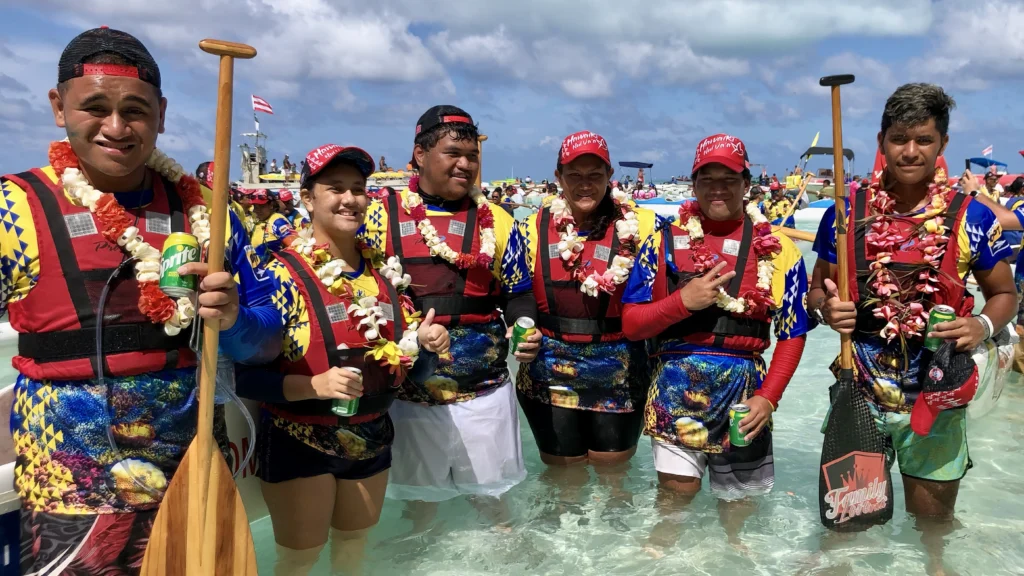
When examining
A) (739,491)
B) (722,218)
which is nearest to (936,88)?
(722,218)

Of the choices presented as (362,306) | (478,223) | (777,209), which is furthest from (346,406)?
(777,209)

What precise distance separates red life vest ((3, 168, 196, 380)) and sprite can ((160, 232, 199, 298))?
0.22 meters

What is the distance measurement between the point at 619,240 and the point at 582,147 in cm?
58

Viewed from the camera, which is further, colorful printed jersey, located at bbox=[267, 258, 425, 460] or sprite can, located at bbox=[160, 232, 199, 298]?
colorful printed jersey, located at bbox=[267, 258, 425, 460]

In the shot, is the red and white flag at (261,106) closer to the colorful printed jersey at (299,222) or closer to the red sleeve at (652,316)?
the colorful printed jersey at (299,222)

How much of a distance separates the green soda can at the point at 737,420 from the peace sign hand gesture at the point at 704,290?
488 mm

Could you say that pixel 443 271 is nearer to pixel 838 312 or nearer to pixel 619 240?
pixel 619 240

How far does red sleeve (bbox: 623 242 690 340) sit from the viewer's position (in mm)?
3178

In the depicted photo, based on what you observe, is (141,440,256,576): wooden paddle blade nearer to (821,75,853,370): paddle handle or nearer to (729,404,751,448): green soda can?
(729,404,751,448): green soda can

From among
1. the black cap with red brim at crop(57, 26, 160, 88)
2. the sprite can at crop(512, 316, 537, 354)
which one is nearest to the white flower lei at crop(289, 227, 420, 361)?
the sprite can at crop(512, 316, 537, 354)

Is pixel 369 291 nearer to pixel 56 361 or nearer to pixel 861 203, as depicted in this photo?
pixel 56 361

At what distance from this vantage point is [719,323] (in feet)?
10.8

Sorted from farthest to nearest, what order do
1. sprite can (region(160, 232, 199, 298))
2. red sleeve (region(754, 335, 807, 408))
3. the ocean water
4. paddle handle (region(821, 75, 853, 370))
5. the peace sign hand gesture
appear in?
the ocean water → red sleeve (region(754, 335, 807, 408)) → paddle handle (region(821, 75, 853, 370)) → the peace sign hand gesture → sprite can (region(160, 232, 199, 298))

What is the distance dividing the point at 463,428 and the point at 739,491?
149 cm
